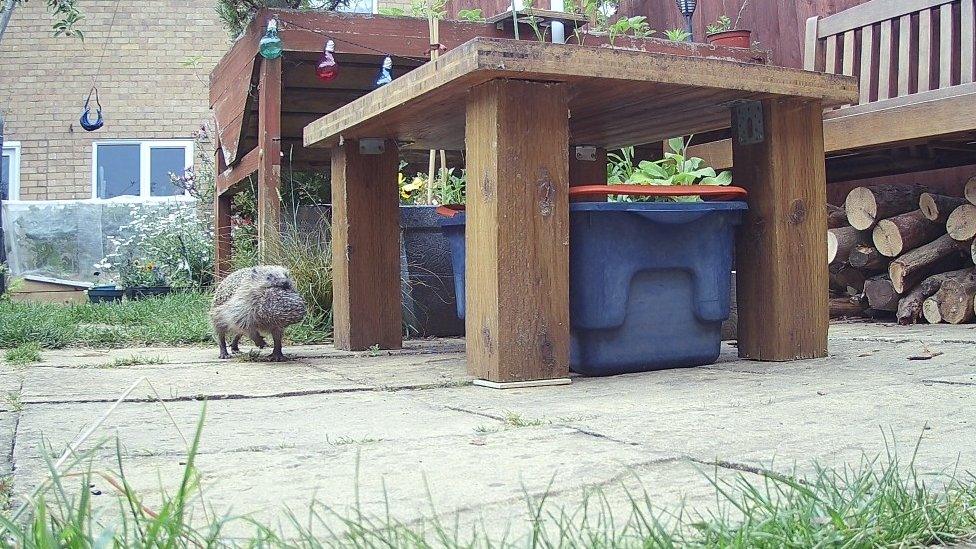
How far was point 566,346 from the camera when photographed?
124 inches

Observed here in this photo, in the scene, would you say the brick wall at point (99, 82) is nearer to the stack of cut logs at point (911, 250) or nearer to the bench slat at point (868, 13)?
the bench slat at point (868, 13)

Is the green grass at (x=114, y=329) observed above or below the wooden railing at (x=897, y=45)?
below

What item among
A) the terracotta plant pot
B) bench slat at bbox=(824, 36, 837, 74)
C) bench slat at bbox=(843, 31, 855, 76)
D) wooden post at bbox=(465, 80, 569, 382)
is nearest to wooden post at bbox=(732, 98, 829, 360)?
wooden post at bbox=(465, 80, 569, 382)

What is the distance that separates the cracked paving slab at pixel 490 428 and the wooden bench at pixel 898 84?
1544mm

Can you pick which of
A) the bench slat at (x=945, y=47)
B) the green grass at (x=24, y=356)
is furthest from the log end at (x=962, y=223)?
the green grass at (x=24, y=356)

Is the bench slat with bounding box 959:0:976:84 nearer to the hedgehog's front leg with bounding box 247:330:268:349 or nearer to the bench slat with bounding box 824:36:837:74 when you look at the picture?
the bench slat with bounding box 824:36:837:74

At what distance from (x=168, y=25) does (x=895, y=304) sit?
11.8m

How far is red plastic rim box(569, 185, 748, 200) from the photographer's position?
127 inches

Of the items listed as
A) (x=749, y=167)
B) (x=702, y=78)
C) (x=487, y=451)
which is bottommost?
(x=487, y=451)

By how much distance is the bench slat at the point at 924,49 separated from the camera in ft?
17.3

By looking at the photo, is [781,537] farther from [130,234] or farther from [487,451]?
[130,234]

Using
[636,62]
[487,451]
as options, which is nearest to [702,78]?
[636,62]

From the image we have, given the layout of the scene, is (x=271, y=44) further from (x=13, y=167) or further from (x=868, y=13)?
(x=13, y=167)

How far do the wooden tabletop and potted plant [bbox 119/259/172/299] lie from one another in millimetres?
5754
